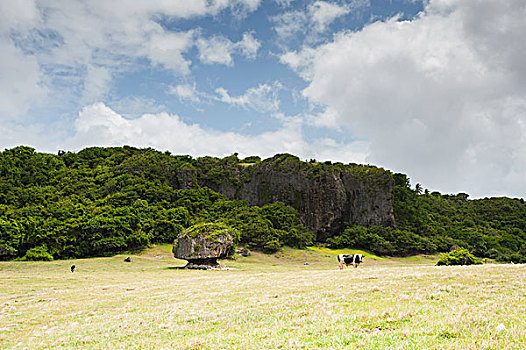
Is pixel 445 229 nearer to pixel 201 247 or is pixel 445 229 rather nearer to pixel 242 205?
pixel 242 205

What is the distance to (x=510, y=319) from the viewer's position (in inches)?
367

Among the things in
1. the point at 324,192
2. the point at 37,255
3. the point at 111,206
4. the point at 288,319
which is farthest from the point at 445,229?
the point at 288,319

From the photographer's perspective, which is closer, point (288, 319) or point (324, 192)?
point (288, 319)

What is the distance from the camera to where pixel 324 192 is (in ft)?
395

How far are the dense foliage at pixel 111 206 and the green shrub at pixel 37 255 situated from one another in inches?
6.6

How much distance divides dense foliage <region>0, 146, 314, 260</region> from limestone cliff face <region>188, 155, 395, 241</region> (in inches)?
328

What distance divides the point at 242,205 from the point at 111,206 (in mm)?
41066

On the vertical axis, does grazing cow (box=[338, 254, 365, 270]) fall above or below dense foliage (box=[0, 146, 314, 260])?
below

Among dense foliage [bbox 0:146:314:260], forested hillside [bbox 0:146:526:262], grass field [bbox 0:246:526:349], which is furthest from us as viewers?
forested hillside [bbox 0:146:526:262]

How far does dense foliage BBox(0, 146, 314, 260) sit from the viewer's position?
7600 cm

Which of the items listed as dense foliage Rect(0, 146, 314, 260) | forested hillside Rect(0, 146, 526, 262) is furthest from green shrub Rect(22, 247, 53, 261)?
forested hillside Rect(0, 146, 526, 262)

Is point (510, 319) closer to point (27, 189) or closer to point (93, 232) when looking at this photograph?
point (93, 232)

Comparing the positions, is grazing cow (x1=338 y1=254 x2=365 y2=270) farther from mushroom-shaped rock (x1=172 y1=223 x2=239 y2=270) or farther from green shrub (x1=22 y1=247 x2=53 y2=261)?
green shrub (x1=22 y1=247 x2=53 y2=261)

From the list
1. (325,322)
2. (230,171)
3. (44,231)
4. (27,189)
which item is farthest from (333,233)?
(325,322)
